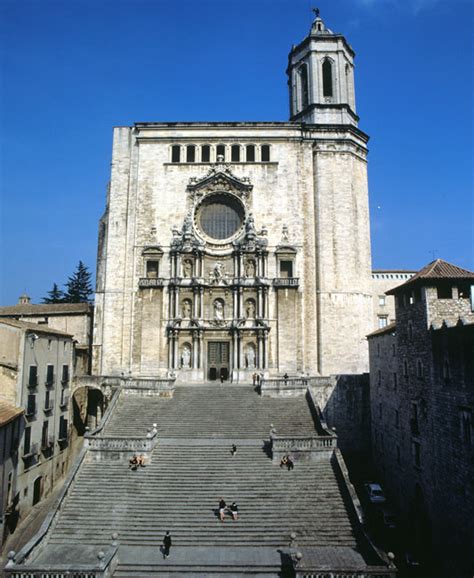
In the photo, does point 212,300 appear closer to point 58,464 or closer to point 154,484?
point 58,464

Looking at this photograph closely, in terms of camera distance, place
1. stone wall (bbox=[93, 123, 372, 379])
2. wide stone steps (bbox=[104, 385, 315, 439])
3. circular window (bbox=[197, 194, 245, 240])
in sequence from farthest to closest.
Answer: circular window (bbox=[197, 194, 245, 240]) < stone wall (bbox=[93, 123, 372, 379]) < wide stone steps (bbox=[104, 385, 315, 439])

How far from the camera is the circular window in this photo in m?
37.6

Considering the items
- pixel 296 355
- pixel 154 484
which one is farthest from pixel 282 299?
pixel 154 484

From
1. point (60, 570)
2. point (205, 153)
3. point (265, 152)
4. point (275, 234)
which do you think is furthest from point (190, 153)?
point (60, 570)

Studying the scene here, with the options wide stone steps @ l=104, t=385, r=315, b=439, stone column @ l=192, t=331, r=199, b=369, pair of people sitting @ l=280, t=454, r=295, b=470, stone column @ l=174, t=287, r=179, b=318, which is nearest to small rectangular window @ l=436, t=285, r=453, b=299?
wide stone steps @ l=104, t=385, r=315, b=439

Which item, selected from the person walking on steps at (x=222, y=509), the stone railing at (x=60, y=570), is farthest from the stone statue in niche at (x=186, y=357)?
the stone railing at (x=60, y=570)

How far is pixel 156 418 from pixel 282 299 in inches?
539

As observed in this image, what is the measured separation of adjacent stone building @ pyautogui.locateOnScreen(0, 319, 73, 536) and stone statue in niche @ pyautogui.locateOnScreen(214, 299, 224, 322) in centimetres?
1103

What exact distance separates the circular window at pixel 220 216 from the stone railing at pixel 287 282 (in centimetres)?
538

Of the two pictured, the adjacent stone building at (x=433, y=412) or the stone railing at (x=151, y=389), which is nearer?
the adjacent stone building at (x=433, y=412)

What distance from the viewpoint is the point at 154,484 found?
66.2ft

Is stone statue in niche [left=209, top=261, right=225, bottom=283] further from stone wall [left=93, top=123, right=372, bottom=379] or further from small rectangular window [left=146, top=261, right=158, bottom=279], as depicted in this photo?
small rectangular window [left=146, top=261, right=158, bottom=279]

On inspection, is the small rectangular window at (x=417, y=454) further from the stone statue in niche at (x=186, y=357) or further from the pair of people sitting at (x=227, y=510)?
the stone statue in niche at (x=186, y=357)

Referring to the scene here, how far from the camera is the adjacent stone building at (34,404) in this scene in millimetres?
23781
